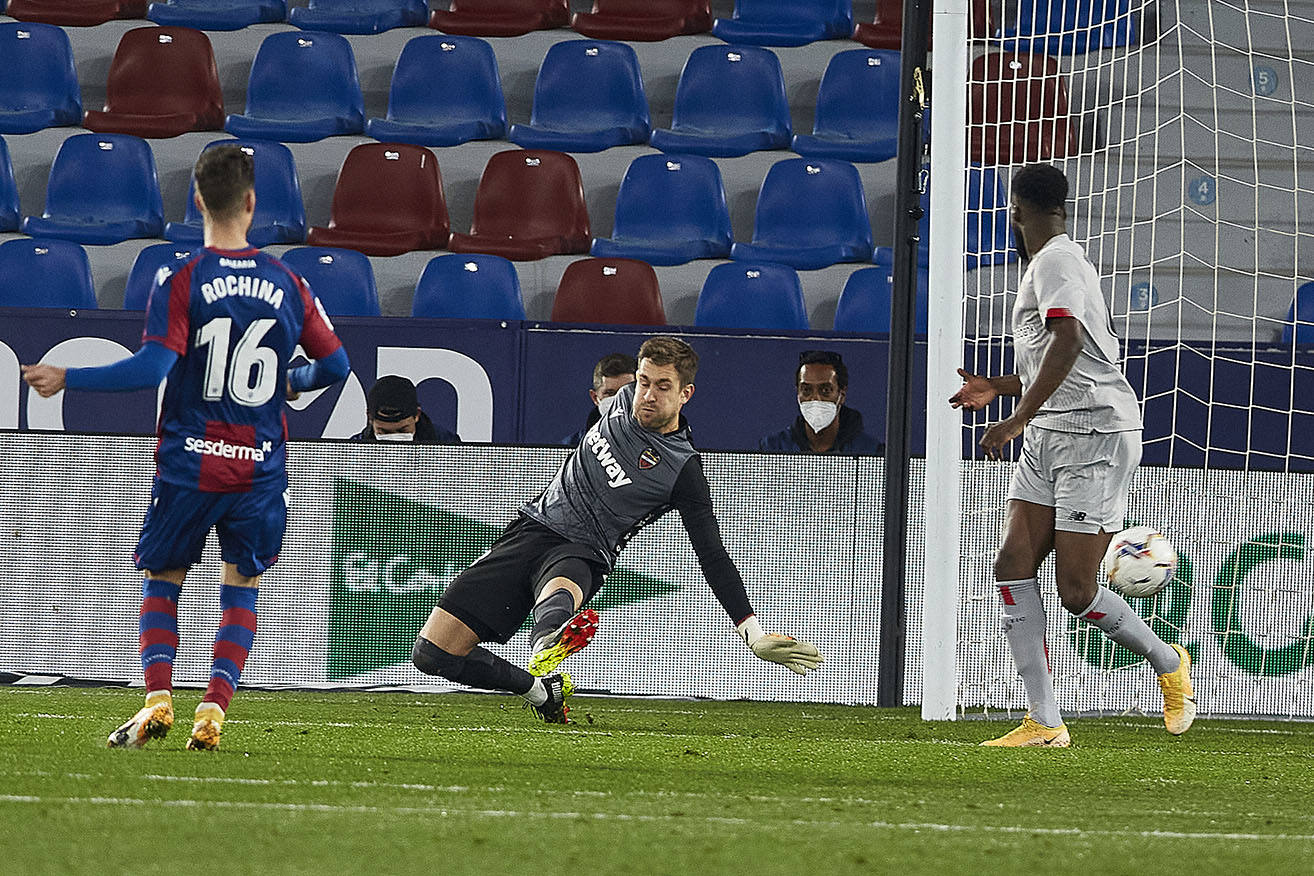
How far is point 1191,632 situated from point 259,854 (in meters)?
5.32

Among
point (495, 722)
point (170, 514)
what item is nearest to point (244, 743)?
point (170, 514)

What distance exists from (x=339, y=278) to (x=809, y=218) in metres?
2.96

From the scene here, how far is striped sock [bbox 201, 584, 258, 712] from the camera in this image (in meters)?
4.36

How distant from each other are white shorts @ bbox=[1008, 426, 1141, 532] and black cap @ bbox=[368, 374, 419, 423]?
330 centimetres

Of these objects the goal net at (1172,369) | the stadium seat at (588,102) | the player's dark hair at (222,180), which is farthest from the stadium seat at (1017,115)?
the player's dark hair at (222,180)

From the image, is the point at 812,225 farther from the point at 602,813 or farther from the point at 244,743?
the point at 602,813

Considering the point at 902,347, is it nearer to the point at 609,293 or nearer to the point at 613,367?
the point at 613,367

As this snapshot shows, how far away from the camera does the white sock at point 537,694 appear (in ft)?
19.2

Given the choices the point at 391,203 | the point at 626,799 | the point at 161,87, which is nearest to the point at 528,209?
the point at 391,203

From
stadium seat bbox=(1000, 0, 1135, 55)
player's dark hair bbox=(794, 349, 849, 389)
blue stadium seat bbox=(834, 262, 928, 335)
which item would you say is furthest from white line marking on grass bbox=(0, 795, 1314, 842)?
blue stadium seat bbox=(834, 262, 928, 335)

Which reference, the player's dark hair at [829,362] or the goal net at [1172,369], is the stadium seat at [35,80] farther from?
the goal net at [1172,369]

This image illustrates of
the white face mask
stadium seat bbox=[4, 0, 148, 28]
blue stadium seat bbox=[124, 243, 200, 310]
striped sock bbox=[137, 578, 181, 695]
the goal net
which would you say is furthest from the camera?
stadium seat bbox=[4, 0, 148, 28]

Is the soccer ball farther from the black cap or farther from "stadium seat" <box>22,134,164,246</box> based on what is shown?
"stadium seat" <box>22,134,164,246</box>

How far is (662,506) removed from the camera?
596 centimetres
